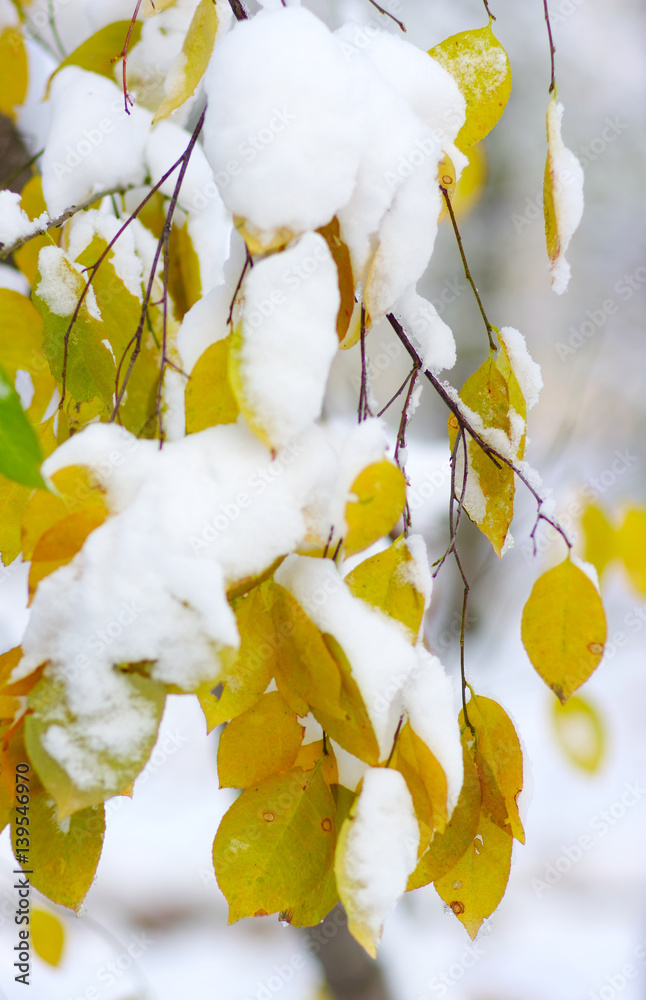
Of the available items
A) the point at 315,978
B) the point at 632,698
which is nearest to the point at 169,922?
the point at 315,978

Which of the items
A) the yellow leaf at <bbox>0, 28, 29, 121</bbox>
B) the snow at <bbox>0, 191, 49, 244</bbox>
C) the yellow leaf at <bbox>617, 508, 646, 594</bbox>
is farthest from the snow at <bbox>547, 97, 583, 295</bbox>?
the yellow leaf at <bbox>617, 508, 646, 594</bbox>

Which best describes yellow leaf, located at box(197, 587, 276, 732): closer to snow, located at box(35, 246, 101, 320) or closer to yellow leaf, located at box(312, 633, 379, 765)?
yellow leaf, located at box(312, 633, 379, 765)

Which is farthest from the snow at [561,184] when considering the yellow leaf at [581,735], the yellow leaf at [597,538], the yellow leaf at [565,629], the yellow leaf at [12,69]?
the yellow leaf at [581,735]

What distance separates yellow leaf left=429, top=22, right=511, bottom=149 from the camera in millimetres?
325

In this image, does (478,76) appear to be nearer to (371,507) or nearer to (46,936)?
(371,507)

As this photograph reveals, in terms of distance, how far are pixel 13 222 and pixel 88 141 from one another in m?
0.13

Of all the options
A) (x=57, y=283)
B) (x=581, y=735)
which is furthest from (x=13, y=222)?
(x=581, y=735)

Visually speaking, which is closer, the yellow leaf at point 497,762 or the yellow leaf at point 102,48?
the yellow leaf at point 497,762

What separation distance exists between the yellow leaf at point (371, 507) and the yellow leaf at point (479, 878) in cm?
18

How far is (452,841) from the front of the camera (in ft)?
1.01

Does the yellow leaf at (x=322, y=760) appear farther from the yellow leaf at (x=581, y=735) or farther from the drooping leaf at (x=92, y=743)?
the yellow leaf at (x=581, y=735)

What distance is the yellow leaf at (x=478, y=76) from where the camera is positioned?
33cm

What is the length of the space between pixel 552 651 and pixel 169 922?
1572mm

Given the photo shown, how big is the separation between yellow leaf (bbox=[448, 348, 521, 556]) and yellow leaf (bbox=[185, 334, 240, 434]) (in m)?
0.15
